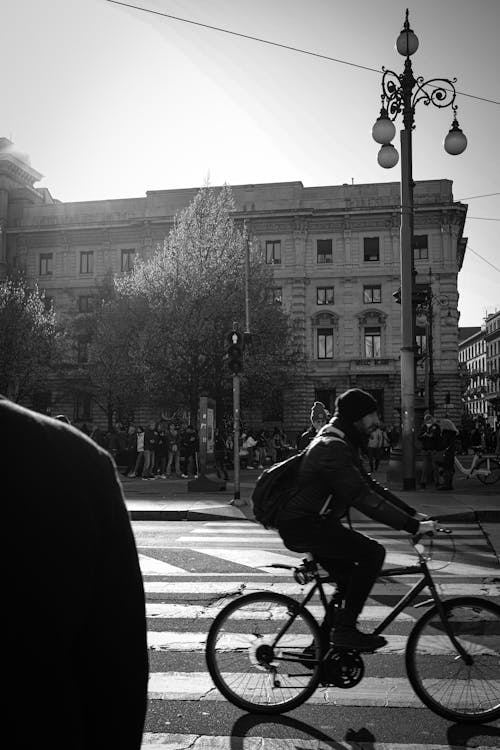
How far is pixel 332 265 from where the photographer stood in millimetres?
46375

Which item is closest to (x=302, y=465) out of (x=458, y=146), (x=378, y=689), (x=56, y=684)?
(x=378, y=689)

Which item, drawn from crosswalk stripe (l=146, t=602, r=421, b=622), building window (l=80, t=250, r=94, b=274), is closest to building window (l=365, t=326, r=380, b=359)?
building window (l=80, t=250, r=94, b=274)

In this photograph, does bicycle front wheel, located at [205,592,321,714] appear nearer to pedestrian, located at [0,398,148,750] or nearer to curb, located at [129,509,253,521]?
pedestrian, located at [0,398,148,750]

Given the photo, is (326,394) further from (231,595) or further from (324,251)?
(231,595)

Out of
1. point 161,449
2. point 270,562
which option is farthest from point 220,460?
point 270,562

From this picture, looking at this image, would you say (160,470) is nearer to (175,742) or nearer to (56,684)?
(175,742)

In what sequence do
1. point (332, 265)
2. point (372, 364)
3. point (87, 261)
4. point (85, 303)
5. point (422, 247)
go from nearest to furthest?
point (372, 364) < point (422, 247) < point (332, 265) < point (85, 303) < point (87, 261)

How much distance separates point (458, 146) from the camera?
48.3 feet

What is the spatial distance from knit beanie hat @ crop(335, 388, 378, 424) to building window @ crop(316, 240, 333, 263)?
42824mm

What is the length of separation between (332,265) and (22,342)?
19.3 metres

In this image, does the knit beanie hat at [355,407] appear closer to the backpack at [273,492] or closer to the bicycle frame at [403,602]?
the backpack at [273,492]

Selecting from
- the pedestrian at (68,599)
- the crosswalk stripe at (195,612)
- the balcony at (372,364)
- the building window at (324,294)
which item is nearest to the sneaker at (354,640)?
the crosswalk stripe at (195,612)

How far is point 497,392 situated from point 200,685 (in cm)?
10109

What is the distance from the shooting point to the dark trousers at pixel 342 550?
4.27 metres
